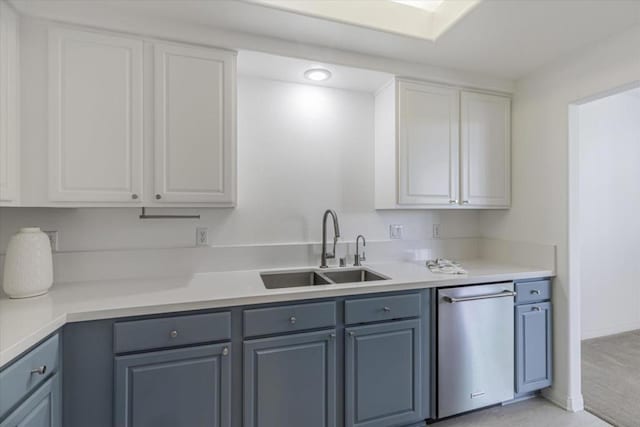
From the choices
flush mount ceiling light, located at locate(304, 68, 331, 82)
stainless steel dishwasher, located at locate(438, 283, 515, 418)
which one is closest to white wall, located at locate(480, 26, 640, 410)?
stainless steel dishwasher, located at locate(438, 283, 515, 418)

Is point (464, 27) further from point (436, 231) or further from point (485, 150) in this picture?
point (436, 231)

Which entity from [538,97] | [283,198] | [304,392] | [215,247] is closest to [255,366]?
[304,392]

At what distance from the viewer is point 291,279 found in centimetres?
219

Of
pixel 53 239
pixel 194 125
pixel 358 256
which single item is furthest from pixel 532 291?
pixel 53 239

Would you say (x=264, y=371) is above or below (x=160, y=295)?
below

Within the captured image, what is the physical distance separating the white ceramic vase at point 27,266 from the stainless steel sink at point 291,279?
3.70 ft

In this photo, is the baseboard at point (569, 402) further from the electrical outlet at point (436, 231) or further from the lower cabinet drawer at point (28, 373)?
the lower cabinet drawer at point (28, 373)

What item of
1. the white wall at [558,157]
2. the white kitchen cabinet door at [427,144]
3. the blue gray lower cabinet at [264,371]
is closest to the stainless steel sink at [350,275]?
the blue gray lower cabinet at [264,371]

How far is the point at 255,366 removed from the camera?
1531 millimetres

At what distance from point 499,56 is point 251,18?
1.66 m

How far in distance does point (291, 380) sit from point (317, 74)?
1.91 m

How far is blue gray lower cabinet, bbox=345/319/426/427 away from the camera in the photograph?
1.69m

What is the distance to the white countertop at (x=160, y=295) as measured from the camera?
3.80 ft

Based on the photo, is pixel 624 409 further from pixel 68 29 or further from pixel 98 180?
pixel 68 29
